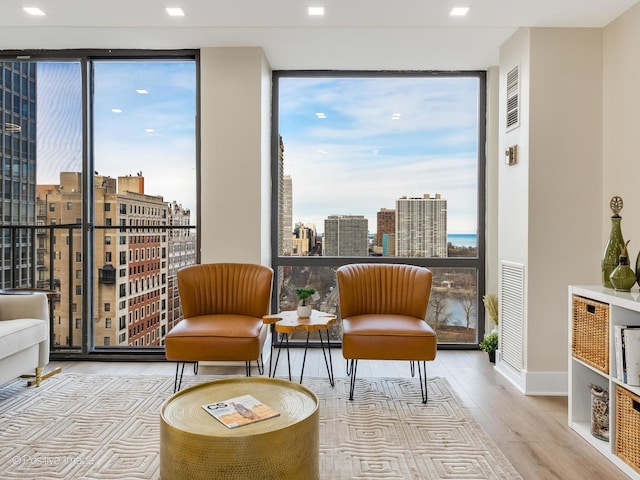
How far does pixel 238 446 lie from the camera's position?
181 cm

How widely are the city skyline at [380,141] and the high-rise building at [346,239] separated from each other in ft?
0.35

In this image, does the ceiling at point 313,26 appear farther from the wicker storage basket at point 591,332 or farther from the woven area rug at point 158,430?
the woven area rug at point 158,430

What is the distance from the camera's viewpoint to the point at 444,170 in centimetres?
473

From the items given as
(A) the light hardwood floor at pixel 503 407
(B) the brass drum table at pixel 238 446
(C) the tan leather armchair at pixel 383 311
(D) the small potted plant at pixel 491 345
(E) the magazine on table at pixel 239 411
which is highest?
(C) the tan leather armchair at pixel 383 311

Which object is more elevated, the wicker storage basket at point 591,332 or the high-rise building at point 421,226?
the high-rise building at point 421,226

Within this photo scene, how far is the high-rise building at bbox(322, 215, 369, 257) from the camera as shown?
475 centimetres

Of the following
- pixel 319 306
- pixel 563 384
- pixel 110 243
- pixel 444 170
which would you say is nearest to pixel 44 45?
pixel 110 243

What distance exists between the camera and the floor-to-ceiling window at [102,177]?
14.1ft

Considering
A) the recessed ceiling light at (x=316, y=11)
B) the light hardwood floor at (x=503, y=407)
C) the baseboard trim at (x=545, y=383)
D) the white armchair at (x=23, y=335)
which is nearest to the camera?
the light hardwood floor at (x=503, y=407)

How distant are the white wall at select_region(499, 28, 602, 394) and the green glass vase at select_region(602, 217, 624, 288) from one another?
2.32ft

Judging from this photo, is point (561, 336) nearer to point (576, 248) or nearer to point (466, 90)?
point (576, 248)

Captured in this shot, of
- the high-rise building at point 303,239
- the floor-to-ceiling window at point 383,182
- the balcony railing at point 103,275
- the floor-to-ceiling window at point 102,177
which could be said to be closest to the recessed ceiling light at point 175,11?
the floor-to-ceiling window at point 102,177

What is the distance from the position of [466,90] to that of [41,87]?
13.3 feet

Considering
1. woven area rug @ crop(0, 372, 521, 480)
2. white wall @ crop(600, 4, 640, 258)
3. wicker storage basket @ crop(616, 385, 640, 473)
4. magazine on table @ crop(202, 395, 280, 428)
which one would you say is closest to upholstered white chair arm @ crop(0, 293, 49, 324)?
woven area rug @ crop(0, 372, 521, 480)
